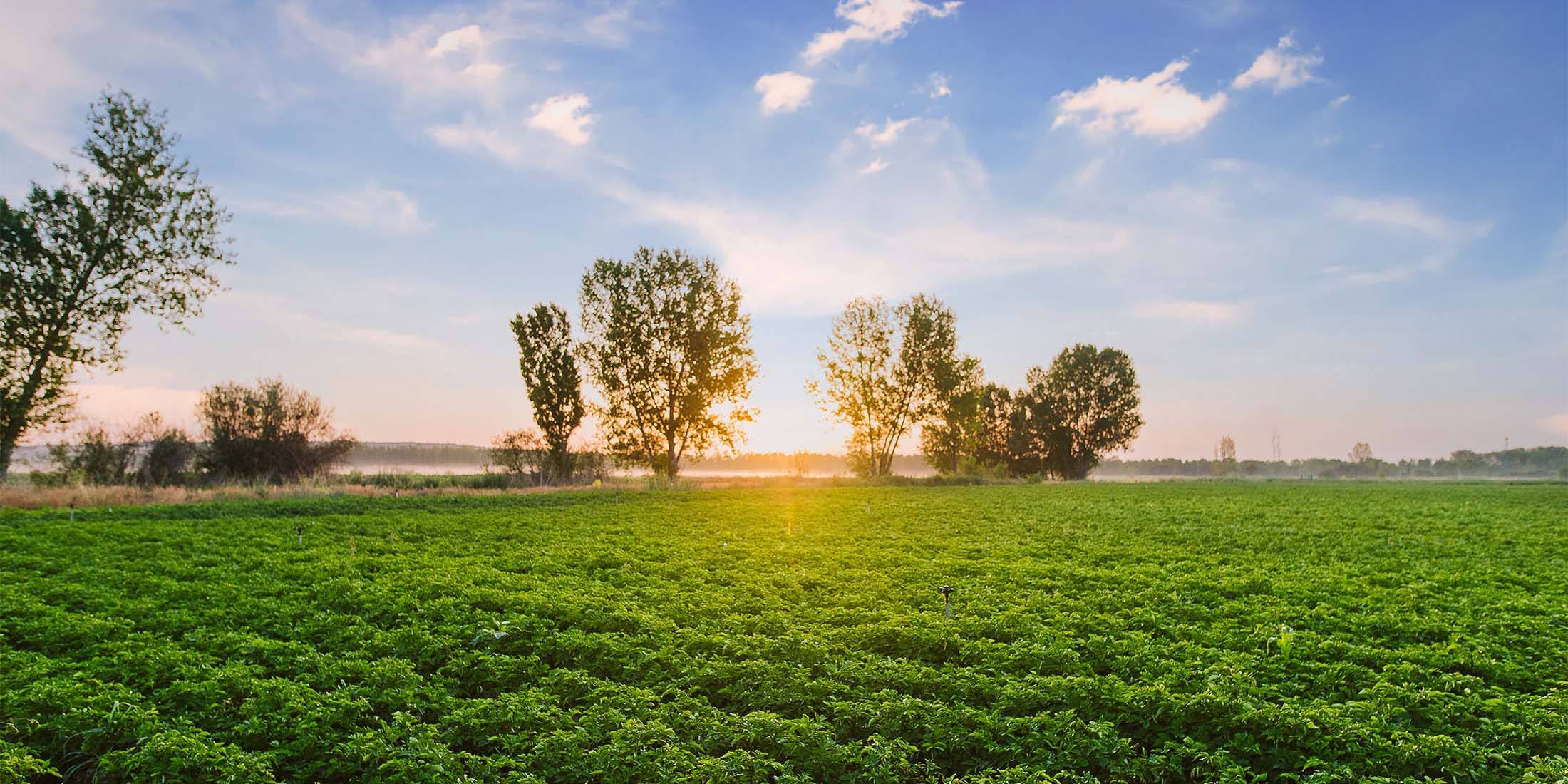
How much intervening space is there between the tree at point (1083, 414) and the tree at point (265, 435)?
2568 inches

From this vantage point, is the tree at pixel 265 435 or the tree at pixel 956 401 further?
the tree at pixel 956 401

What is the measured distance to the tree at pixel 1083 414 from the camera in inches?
3137

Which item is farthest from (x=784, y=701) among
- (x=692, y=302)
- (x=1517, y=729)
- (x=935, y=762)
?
(x=692, y=302)

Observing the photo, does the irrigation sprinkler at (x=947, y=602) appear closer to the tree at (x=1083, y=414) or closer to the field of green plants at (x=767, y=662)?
the field of green plants at (x=767, y=662)

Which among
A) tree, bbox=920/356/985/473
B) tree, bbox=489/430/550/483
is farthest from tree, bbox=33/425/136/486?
tree, bbox=920/356/985/473

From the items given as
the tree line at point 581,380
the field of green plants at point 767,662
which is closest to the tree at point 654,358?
the tree line at point 581,380

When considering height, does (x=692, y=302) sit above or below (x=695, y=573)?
above

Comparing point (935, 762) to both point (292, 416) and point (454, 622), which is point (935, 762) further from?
point (292, 416)

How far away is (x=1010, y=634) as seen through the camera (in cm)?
1095

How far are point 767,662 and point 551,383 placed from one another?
44684 mm

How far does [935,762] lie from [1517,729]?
5.91m

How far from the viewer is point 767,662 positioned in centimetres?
946

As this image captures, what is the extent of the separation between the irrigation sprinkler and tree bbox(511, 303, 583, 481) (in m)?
41.5

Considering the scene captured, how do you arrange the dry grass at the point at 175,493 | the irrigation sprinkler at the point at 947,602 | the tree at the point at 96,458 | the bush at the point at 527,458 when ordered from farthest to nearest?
1. the bush at the point at 527,458
2. the tree at the point at 96,458
3. the dry grass at the point at 175,493
4. the irrigation sprinkler at the point at 947,602
